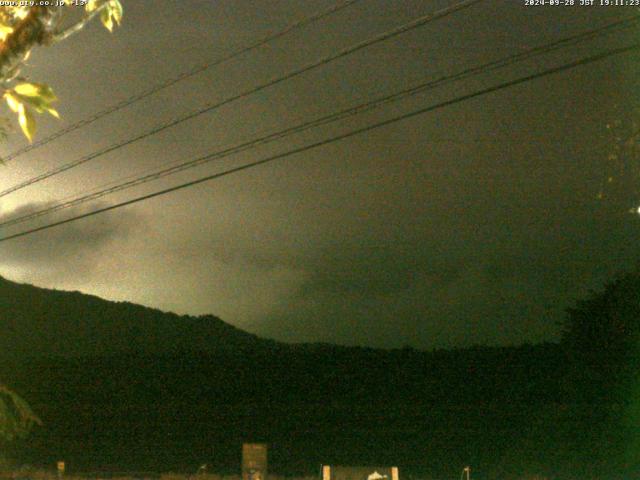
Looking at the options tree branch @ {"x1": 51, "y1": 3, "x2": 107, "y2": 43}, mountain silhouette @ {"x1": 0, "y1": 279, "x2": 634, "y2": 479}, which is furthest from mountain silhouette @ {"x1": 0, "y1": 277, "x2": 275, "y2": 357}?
tree branch @ {"x1": 51, "y1": 3, "x2": 107, "y2": 43}

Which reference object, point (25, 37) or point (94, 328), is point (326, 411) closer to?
point (25, 37)

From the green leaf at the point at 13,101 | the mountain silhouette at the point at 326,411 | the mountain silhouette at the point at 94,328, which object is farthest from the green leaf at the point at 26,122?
the mountain silhouette at the point at 94,328

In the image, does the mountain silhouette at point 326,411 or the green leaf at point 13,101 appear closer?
the green leaf at point 13,101

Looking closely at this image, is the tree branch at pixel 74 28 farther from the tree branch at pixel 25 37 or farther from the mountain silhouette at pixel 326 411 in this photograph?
the mountain silhouette at pixel 326 411

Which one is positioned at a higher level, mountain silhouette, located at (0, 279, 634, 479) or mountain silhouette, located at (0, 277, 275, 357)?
mountain silhouette, located at (0, 277, 275, 357)

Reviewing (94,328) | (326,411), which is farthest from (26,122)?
(94,328)

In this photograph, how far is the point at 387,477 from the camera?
9.54 meters

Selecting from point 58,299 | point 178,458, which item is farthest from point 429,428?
point 58,299

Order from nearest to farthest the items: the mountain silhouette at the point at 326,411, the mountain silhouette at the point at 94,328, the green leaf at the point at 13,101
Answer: the green leaf at the point at 13,101 → the mountain silhouette at the point at 326,411 → the mountain silhouette at the point at 94,328

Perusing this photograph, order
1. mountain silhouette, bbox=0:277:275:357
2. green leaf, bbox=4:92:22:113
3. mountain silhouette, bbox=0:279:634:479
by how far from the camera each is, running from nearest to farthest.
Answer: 1. green leaf, bbox=4:92:22:113
2. mountain silhouette, bbox=0:279:634:479
3. mountain silhouette, bbox=0:277:275:357

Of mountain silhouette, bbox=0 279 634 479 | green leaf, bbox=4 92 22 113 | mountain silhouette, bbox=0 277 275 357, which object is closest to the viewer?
Result: green leaf, bbox=4 92 22 113

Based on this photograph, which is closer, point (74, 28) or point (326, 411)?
point (74, 28)

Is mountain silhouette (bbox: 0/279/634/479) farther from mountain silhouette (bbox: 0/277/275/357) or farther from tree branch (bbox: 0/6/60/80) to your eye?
tree branch (bbox: 0/6/60/80)

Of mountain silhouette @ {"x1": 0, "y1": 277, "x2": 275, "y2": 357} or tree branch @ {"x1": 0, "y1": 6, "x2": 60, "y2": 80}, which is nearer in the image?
tree branch @ {"x1": 0, "y1": 6, "x2": 60, "y2": 80}
